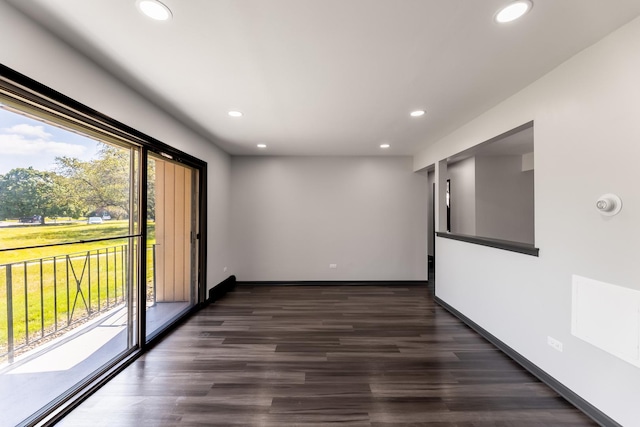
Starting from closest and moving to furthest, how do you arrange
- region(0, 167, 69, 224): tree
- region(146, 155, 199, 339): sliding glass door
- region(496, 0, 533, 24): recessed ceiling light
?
region(496, 0, 533, 24): recessed ceiling light
region(0, 167, 69, 224): tree
region(146, 155, 199, 339): sliding glass door

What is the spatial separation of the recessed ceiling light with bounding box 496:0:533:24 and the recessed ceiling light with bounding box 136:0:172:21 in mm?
1832

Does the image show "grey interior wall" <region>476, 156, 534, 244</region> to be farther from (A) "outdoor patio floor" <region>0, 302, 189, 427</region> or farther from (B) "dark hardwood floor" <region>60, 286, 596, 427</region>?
(A) "outdoor patio floor" <region>0, 302, 189, 427</region>

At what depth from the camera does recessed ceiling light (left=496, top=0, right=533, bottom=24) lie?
1.40m

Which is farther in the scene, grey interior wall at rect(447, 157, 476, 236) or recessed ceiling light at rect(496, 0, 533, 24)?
grey interior wall at rect(447, 157, 476, 236)

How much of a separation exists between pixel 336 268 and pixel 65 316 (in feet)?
12.7

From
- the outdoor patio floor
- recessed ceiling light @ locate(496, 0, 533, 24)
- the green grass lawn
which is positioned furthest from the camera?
the outdoor patio floor

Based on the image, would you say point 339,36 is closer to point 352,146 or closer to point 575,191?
point 575,191

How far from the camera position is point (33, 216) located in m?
1.69

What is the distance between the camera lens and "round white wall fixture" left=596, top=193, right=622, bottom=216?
1653mm

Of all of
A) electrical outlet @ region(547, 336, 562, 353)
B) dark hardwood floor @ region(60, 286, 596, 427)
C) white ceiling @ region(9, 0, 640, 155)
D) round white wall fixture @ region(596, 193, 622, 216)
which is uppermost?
white ceiling @ region(9, 0, 640, 155)

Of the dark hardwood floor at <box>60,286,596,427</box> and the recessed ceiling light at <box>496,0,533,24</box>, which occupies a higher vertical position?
the recessed ceiling light at <box>496,0,533,24</box>

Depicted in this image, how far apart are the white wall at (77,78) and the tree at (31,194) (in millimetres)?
578

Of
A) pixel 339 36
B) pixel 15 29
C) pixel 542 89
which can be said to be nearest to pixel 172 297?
pixel 15 29

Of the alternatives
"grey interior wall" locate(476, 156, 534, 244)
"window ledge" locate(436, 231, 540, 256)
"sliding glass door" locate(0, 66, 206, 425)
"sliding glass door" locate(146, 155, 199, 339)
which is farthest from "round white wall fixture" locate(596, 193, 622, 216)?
"sliding glass door" locate(146, 155, 199, 339)
